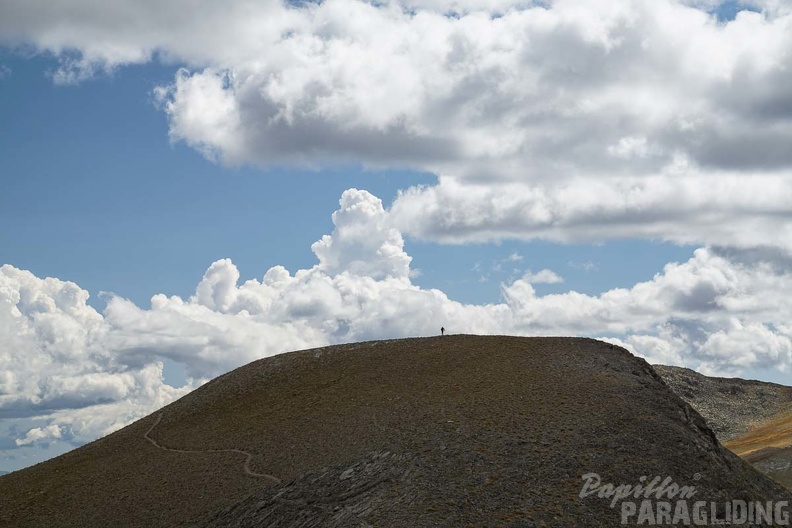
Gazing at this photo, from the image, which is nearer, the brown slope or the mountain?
the brown slope

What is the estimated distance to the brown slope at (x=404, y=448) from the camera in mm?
40125

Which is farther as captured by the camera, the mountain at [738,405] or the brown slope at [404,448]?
the mountain at [738,405]

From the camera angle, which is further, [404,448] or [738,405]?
[738,405]

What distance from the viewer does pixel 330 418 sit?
173 feet

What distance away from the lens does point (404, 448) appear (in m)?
44.9

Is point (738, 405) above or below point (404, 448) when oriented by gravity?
below

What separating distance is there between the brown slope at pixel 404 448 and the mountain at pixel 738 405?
2255 inches

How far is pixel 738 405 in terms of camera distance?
144 metres

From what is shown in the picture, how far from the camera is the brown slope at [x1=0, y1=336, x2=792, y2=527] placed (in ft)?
132

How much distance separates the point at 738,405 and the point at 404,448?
119 m

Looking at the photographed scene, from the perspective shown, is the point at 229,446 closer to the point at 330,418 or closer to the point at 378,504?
the point at 330,418

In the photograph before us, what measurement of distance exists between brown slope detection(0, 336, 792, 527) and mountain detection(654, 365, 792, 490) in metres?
57.3

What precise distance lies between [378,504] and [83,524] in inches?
825

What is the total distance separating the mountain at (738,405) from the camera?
115000 millimetres
